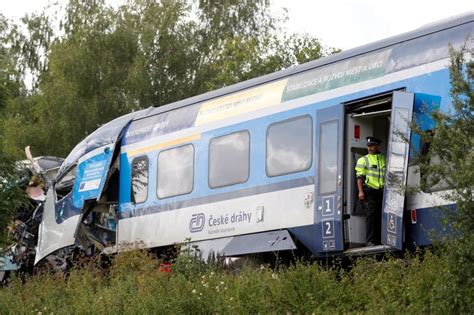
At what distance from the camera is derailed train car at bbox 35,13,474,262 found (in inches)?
529

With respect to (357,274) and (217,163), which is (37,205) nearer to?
(217,163)

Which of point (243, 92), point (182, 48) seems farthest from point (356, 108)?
point (182, 48)

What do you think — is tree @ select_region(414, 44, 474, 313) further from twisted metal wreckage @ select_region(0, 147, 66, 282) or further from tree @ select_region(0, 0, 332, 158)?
tree @ select_region(0, 0, 332, 158)

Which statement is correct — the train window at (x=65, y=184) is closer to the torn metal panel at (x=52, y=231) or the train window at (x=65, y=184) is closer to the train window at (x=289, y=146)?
the torn metal panel at (x=52, y=231)

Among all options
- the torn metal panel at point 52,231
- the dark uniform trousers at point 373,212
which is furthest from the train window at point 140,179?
the dark uniform trousers at point 373,212

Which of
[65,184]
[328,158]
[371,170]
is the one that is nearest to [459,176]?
[371,170]

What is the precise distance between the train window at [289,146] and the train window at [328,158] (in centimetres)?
28

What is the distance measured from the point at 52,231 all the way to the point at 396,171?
9.44m

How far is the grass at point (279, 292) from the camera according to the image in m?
10.8

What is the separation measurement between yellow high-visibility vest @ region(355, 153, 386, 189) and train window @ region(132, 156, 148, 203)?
214 inches

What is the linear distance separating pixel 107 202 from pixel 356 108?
6.72 meters

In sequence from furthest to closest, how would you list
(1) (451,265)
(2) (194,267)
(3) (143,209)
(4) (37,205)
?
(4) (37,205) → (3) (143,209) → (2) (194,267) → (1) (451,265)

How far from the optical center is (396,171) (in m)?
13.4

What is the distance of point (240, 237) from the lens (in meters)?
16.2
